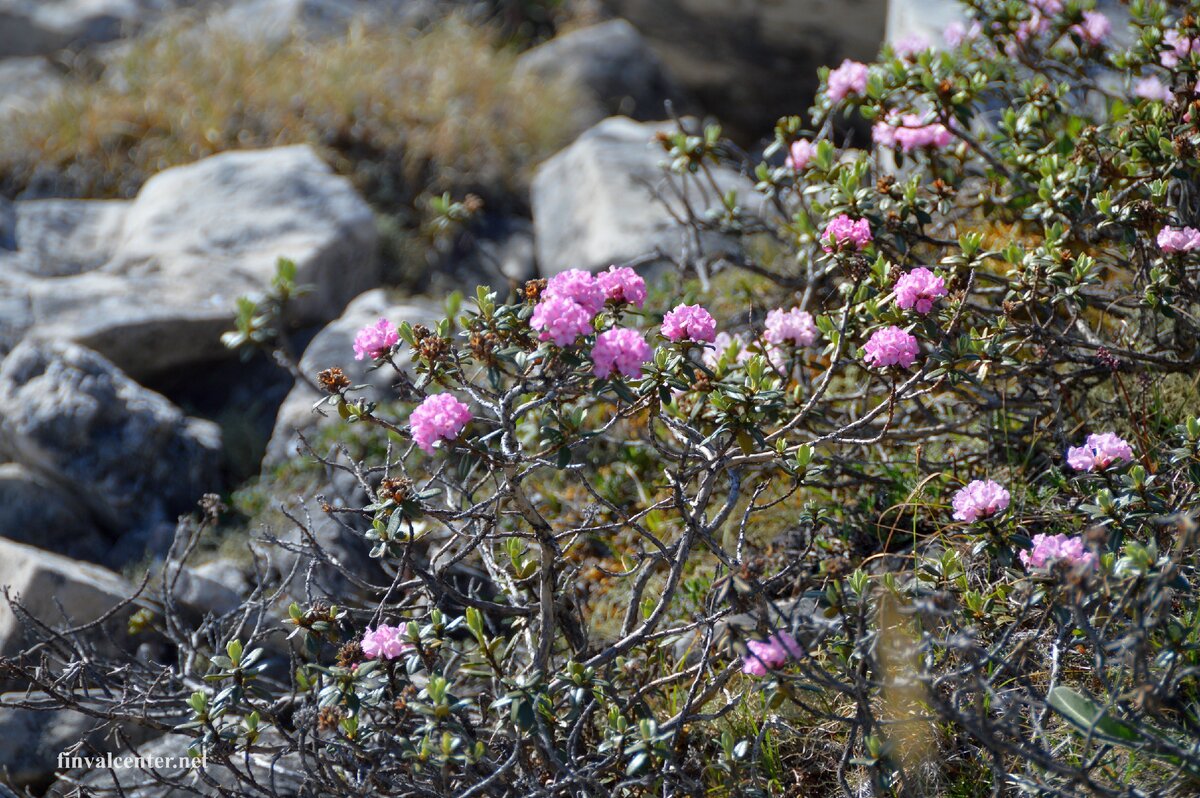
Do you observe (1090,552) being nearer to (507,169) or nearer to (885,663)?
(885,663)

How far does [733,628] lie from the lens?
2.14m

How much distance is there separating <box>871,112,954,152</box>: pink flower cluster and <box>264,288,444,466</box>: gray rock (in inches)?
74.4

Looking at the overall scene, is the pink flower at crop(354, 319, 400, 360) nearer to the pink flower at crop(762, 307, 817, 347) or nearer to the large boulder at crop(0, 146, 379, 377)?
the pink flower at crop(762, 307, 817, 347)

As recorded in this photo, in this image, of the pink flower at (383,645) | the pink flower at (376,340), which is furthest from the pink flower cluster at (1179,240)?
the pink flower at (383,645)

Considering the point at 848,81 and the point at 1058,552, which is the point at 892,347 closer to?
the point at 1058,552

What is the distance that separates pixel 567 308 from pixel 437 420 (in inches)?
14.3

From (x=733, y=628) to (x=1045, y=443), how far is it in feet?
4.91

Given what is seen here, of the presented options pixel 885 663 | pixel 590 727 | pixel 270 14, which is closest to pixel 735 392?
pixel 885 663

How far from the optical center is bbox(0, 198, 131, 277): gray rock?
556 cm

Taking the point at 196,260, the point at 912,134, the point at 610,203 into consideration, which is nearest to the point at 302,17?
the point at 196,260

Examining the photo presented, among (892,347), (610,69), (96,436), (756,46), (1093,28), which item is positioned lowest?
(96,436)

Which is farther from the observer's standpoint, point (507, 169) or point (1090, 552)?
point (507, 169)

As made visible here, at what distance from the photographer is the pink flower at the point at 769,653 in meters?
2.11

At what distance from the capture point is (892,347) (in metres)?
2.40
